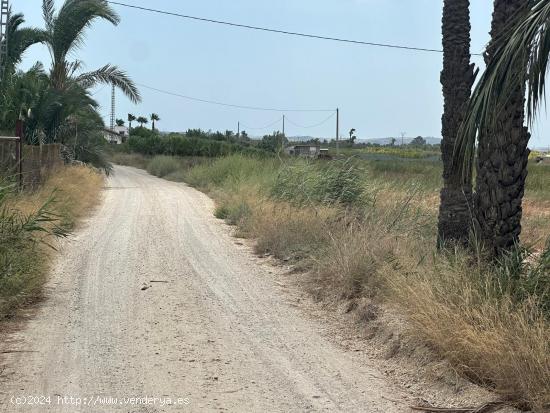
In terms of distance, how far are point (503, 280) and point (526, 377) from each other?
4.67 ft

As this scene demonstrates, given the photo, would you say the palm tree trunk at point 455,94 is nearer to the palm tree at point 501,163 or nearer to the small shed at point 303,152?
the palm tree at point 501,163

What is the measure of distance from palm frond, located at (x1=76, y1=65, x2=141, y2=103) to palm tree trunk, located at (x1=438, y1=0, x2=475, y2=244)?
19.8 meters

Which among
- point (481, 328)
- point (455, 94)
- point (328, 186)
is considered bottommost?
point (481, 328)

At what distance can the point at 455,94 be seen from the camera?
24.2 feet

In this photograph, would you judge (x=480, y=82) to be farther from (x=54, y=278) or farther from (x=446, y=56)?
(x=54, y=278)

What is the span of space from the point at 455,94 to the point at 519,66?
11.4ft

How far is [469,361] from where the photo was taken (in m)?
4.64

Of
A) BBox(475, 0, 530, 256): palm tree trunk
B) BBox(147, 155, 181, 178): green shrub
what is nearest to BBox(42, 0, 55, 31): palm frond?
BBox(147, 155, 181, 178): green shrub

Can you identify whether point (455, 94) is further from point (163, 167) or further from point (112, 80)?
point (163, 167)

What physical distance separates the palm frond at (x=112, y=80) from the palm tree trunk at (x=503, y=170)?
2132 cm

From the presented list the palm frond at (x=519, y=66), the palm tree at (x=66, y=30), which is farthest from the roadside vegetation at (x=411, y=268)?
the palm tree at (x=66, y=30)

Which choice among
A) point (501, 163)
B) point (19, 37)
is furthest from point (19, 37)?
point (501, 163)

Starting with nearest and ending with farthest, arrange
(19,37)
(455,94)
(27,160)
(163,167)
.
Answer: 1. (455,94)
2. (27,160)
3. (19,37)
4. (163,167)

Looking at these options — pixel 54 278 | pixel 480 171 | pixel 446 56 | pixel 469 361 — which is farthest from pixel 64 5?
pixel 469 361
